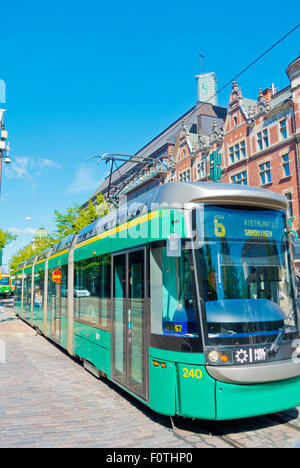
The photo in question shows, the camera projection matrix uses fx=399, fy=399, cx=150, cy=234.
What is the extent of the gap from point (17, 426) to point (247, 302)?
3.19 m

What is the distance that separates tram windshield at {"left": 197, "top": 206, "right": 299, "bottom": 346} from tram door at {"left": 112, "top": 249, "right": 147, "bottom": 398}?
1023mm

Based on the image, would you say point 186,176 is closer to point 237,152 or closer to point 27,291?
point 237,152

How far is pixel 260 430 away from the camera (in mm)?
4676

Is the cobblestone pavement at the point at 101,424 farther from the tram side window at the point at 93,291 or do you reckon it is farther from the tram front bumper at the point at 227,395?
the tram side window at the point at 93,291

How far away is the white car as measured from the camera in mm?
7867

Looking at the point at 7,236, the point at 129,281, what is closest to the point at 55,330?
the point at 129,281

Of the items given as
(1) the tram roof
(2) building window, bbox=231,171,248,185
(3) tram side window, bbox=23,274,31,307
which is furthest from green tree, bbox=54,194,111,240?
(1) the tram roof

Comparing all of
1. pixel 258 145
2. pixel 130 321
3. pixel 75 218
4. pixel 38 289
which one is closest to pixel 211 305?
pixel 130 321

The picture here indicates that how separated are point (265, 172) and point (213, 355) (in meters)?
24.9

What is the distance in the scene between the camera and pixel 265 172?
27406mm

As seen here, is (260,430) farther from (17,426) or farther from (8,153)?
(8,153)

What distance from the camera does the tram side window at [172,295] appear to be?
450 cm

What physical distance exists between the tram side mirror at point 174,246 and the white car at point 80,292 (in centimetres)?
353

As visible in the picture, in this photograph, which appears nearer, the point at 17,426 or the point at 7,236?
the point at 17,426
